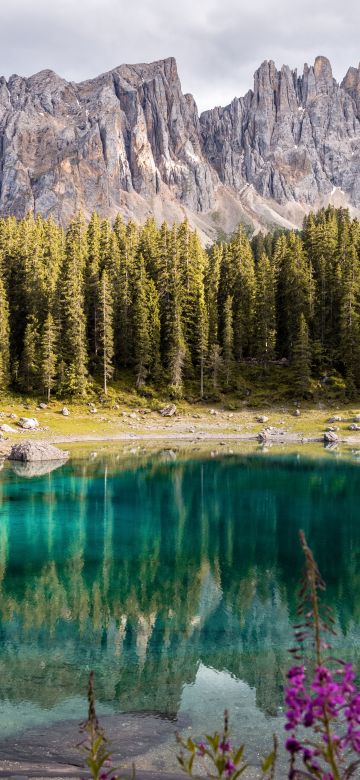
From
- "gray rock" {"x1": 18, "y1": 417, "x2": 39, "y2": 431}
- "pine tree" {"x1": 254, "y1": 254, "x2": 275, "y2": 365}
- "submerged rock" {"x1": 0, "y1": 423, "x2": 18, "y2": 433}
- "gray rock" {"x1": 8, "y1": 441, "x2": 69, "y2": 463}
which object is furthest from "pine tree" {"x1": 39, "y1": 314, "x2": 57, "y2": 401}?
"pine tree" {"x1": 254, "y1": 254, "x2": 275, "y2": 365}

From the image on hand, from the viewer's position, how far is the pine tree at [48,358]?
80.2 meters

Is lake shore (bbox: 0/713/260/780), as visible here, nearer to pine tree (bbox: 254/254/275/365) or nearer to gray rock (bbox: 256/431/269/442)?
gray rock (bbox: 256/431/269/442)

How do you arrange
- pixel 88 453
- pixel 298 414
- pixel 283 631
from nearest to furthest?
pixel 283 631
pixel 88 453
pixel 298 414

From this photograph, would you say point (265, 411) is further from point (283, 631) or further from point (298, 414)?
point (283, 631)

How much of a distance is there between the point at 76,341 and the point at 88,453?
28.1 meters

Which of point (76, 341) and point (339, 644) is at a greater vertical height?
point (76, 341)

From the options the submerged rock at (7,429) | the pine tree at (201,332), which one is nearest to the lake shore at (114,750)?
the submerged rock at (7,429)

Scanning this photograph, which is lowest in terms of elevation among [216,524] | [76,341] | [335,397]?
[216,524]

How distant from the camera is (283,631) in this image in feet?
60.7

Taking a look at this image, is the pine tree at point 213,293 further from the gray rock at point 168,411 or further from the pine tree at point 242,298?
the gray rock at point 168,411

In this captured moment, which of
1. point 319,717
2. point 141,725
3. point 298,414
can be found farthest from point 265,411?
point 319,717

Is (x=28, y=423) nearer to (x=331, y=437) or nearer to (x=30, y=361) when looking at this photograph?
(x=30, y=361)

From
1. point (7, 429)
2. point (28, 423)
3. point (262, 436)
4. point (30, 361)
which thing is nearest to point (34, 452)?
point (7, 429)

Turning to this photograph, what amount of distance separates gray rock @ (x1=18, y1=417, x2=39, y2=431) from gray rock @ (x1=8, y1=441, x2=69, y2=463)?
1125 centimetres
